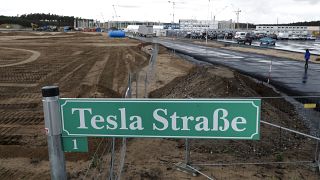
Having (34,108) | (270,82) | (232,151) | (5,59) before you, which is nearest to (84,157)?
(232,151)

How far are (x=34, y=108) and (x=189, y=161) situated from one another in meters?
9.35

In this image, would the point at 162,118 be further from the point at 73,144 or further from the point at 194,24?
the point at 194,24

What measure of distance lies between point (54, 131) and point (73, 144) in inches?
7.8

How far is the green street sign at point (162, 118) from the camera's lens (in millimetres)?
2697

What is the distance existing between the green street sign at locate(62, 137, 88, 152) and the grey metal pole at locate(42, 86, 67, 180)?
60 millimetres

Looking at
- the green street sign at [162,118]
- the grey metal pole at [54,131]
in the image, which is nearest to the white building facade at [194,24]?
the green street sign at [162,118]

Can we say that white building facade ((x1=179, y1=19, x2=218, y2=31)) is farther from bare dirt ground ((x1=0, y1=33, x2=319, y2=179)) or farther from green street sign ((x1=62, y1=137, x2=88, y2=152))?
green street sign ((x1=62, y1=137, x2=88, y2=152))

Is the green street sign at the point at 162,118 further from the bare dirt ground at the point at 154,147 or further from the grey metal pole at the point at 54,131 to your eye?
the bare dirt ground at the point at 154,147

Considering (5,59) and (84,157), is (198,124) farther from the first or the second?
(5,59)

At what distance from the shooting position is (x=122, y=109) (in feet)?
9.04

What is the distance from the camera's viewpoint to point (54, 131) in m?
2.66

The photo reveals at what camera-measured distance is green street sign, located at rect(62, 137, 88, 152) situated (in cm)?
276

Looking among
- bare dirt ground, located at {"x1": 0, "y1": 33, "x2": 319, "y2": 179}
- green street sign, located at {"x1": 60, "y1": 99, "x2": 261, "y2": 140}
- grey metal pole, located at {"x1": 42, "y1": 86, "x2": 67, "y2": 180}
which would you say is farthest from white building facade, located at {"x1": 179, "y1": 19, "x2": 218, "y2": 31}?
grey metal pole, located at {"x1": 42, "y1": 86, "x2": 67, "y2": 180}

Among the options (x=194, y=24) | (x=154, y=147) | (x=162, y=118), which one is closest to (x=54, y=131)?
(x=162, y=118)
